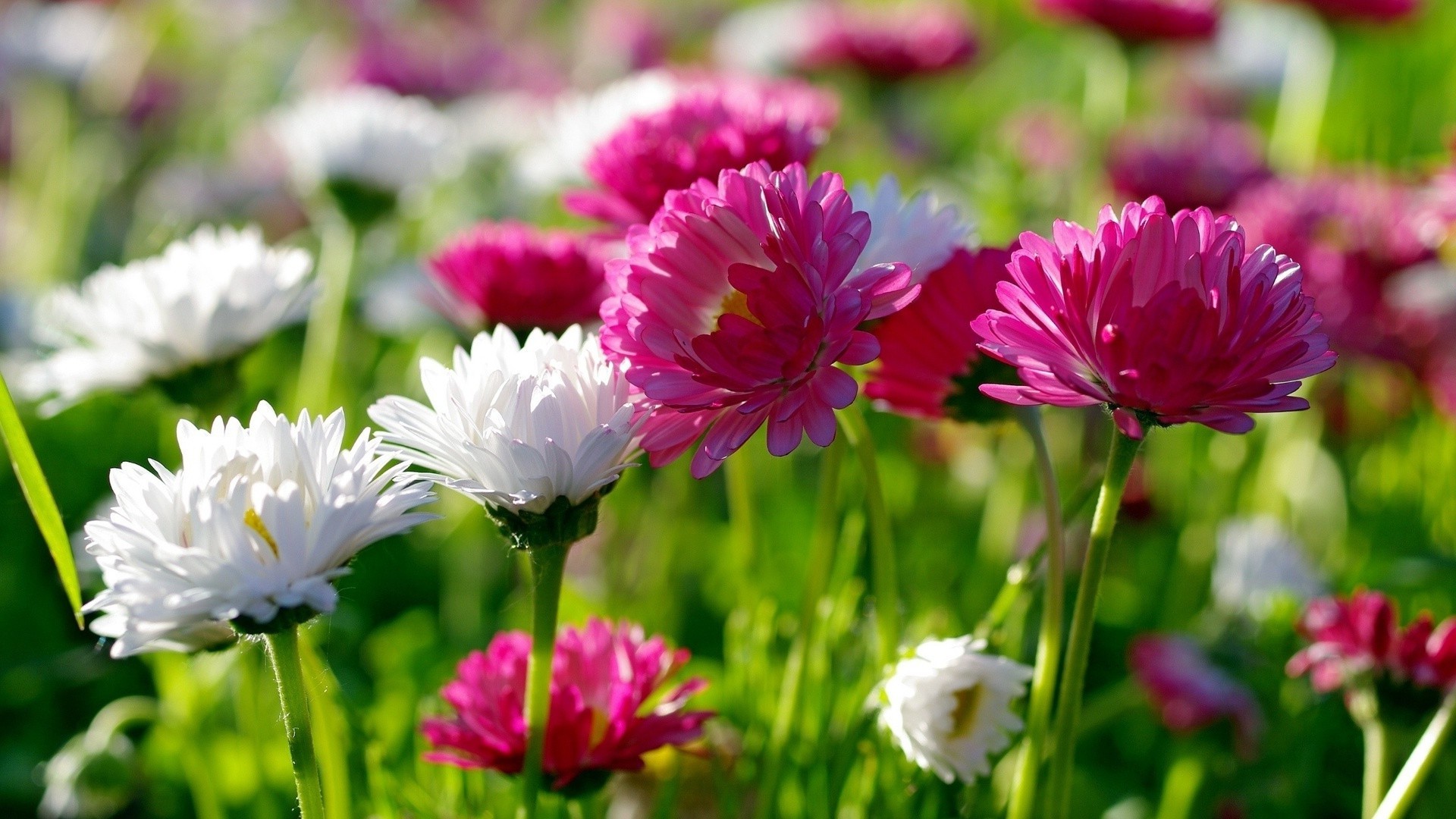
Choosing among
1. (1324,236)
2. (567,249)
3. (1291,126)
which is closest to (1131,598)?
(1324,236)

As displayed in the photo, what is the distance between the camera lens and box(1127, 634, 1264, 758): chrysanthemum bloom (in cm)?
72

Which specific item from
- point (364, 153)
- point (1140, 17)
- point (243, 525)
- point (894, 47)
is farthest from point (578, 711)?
point (894, 47)

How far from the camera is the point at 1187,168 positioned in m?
1.14

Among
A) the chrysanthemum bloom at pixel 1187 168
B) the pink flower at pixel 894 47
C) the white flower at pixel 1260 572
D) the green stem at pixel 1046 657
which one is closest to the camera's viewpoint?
the green stem at pixel 1046 657

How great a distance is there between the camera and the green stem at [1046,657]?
49cm

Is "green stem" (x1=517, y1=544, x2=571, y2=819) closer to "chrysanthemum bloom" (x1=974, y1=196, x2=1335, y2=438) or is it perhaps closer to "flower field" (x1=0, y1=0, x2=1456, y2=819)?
"flower field" (x1=0, y1=0, x2=1456, y2=819)

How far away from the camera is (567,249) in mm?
637

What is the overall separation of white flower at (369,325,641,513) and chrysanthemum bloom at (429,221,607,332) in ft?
0.60

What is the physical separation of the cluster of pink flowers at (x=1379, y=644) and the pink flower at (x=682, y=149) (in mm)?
332

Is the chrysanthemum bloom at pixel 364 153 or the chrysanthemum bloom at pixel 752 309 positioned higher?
the chrysanthemum bloom at pixel 364 153

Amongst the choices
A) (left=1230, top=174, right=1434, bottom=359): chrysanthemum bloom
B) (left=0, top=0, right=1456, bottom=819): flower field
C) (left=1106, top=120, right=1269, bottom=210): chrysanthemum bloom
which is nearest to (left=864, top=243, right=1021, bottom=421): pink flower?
(left=0, top=0, right=1456, bottom=819): flower field

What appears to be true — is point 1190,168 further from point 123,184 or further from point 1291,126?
point 123,184

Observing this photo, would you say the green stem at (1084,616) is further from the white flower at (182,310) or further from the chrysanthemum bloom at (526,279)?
the white flower at (182,310)

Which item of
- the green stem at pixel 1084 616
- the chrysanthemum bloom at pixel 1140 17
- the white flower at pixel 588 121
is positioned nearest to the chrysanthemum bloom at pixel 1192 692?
the green stem at pixel 1084 616
